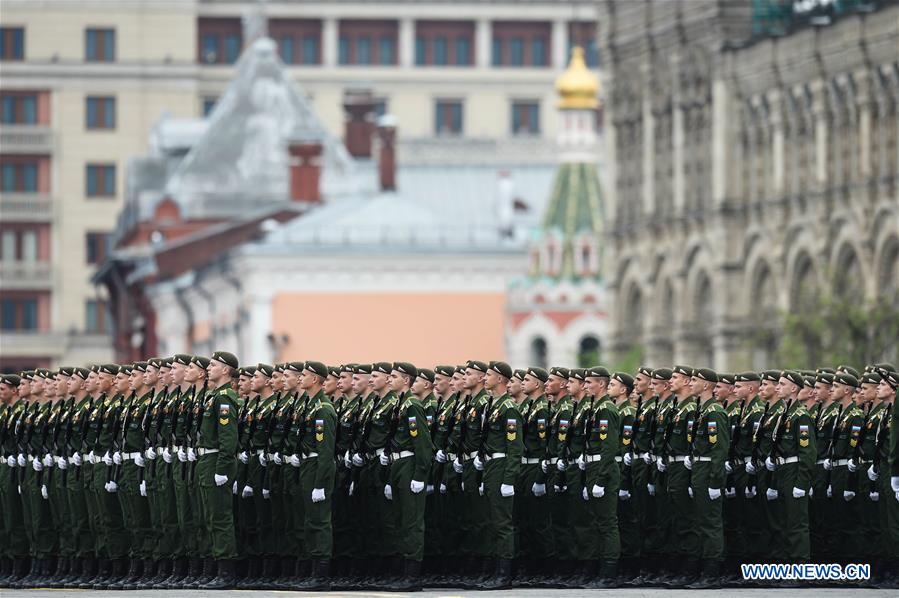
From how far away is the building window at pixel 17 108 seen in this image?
122 m

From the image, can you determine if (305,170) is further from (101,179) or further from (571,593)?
(571,593)

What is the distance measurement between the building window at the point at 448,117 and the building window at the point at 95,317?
49.7ft

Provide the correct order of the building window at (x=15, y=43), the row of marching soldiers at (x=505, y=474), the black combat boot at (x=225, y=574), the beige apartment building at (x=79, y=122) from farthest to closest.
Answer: the building window at (x=15, y=43)
the beige apartment building at (x=79, y=122)
the black combat boot at (x=225, y=574)
the row of marching soldiers at (x=505, y=474)

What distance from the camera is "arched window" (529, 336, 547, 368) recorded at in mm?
78625

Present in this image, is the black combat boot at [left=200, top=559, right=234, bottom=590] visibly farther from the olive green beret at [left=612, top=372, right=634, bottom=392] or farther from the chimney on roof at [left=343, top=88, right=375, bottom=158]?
the chimney on roof at [left=343, top=88, right=375, bottom=158]

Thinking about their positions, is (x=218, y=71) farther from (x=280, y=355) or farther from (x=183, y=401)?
(x=183, y=401)

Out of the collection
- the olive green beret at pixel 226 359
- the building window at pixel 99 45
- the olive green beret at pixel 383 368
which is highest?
the building window at pixel 99 45

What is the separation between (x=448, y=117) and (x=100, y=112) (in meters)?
13.8

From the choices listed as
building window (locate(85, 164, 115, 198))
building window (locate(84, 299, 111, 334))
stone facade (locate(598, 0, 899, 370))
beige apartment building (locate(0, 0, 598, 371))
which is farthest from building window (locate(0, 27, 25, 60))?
stone facade (locate(598, 0, 899, 370))

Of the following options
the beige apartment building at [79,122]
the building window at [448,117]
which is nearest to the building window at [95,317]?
the beige apartment building at [79,122]

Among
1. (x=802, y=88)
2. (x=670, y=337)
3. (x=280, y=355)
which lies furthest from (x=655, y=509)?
(x=280, y=355)

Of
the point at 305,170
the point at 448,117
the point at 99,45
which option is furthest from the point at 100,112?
the point at 305,170

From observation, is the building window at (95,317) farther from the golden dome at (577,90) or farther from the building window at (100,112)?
the golden dome at (577,90)

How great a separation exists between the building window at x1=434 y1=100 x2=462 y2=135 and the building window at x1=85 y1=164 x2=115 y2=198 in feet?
43.2
